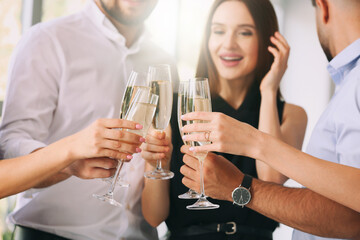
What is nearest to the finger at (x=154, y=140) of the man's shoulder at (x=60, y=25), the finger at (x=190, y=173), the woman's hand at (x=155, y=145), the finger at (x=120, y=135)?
the woman's hand at (x=155, y=145)

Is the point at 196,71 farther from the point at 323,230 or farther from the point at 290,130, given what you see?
the point at 323,230

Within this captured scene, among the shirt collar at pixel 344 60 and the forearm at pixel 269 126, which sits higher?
the shirt collar at pixel 344 60

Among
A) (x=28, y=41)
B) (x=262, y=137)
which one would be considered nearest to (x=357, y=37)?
(x=262, y=137)

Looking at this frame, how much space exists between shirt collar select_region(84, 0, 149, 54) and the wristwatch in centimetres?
84

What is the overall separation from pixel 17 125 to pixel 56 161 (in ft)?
1.79

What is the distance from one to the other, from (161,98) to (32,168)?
435 millimetres

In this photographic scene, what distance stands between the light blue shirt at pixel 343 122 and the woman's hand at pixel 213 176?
1.08 feet

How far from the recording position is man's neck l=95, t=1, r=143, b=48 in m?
1.75

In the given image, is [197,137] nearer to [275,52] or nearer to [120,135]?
[120,135]

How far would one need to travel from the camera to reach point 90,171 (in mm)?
1162

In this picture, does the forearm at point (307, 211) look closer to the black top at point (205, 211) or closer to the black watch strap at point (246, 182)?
the black watch strap at point (246, 182)

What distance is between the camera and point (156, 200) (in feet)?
5.18

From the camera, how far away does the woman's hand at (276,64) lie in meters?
1.72

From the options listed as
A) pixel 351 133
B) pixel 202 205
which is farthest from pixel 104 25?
pixel 351 133
